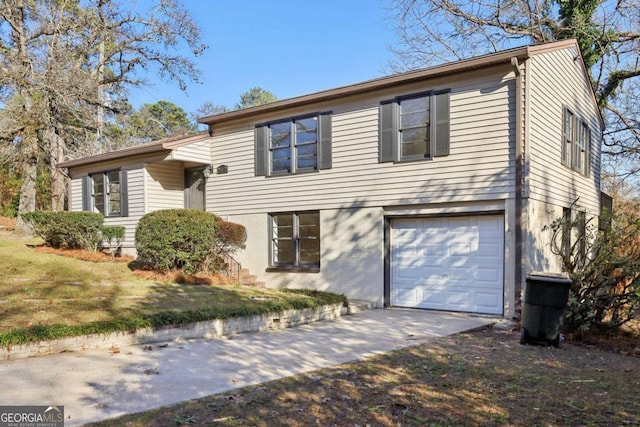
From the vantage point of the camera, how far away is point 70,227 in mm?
13016

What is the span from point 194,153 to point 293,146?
124 inches

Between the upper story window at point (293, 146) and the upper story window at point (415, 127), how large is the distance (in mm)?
1614

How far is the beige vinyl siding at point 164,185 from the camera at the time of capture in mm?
13297

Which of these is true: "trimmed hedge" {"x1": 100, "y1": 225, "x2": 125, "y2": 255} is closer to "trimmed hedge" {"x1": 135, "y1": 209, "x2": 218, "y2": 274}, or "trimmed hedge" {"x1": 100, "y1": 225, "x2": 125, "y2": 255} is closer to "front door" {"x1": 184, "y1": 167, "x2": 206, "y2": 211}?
"front door" {"x1": 184, "y1": 167, "x2": 206, "y2": 211}

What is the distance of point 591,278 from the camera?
24.7 ft

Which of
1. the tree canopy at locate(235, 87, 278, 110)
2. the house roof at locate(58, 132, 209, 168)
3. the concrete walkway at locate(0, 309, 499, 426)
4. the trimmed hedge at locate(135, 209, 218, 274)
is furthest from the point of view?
the tree canopy at locate(235, 87, 278, 110)

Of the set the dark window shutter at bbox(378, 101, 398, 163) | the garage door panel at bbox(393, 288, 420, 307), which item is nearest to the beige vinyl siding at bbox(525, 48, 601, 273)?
the garage door panel at bbox(393, 288, 420, 307)

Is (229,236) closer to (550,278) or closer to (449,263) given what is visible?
(449,263)

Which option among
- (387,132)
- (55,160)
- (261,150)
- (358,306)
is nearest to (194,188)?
(261,150)

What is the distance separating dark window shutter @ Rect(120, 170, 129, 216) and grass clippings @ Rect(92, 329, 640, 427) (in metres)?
10.6

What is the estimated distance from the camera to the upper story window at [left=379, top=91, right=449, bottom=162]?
946 centimetres

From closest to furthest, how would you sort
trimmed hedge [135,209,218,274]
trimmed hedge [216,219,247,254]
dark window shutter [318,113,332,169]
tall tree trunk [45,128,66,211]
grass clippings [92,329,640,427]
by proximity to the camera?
grass clippings [92,329,640,427], trimmed hedge [135,209,218,274], dark window shutter [318,113,332,169], trimmed hedge [216,219,247,254], tall tree trunk [45,128,66,211]

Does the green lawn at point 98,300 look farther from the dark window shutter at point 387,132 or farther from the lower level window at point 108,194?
the dark window shutter at point 387,132

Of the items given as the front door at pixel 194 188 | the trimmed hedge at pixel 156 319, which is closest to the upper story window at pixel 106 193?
the front door at pixel 194 188
